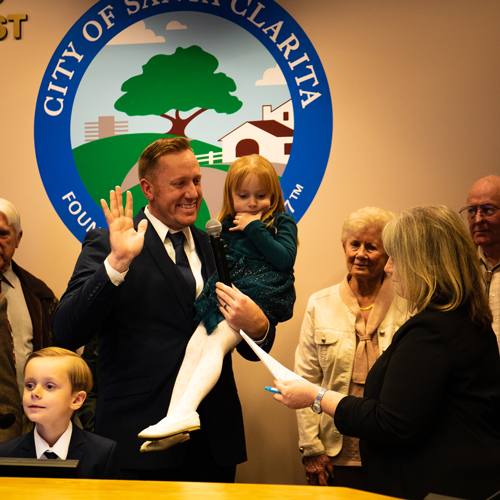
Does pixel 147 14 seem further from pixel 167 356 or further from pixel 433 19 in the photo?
pixel 167 356

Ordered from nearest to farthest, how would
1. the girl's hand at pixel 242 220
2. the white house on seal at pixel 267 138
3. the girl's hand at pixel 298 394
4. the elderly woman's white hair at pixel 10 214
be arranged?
the girl's hand at pixel 298 394 < the girl's hand at pixel 242 220 < the elderly woman's white hair at pixel 10 214 < the white house on seal at pixel 267 138

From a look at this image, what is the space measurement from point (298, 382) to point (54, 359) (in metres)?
0.88

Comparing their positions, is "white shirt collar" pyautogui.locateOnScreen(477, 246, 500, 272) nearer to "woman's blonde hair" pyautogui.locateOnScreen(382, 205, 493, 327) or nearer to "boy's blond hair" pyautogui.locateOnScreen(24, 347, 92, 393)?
"woman's blonde hair" pyautogui.locateOnScreen(382, 205, 493, 327)

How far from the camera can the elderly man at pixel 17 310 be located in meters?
2.65

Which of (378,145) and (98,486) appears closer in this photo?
(98,486)

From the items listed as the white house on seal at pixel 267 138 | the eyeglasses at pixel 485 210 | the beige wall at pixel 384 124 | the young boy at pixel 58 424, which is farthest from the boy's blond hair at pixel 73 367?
the eyeglasses at pixel 485 210

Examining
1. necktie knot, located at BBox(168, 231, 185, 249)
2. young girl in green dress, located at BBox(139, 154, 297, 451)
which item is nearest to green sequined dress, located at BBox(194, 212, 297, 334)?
young girl in green dress, located at BBox(139, 154, 297, 451)

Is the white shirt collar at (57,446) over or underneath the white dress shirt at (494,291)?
underneath

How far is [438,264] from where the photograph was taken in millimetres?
1701

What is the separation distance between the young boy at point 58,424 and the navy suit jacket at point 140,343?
4.8 inches

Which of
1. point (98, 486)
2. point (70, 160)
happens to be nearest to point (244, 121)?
point (70, 160)

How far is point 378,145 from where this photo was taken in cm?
357

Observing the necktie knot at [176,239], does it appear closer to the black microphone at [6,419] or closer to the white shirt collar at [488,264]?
the black microphone at [6,419]

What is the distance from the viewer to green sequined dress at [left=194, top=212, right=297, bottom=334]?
2.17m
